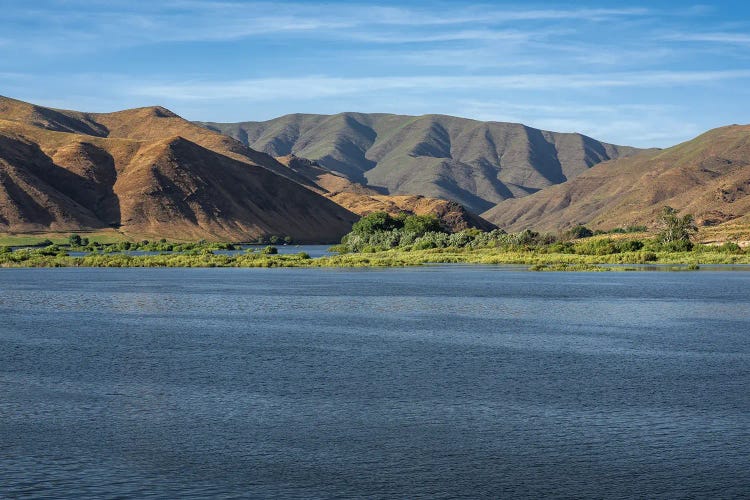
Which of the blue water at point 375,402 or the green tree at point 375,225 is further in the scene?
the green tree at point 375,225

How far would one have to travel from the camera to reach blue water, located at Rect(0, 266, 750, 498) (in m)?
19.5

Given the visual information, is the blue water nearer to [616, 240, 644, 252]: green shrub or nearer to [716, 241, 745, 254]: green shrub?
[716, 241, 745, 254]: green shrub

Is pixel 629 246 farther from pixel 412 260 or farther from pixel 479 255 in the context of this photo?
pixel 412 260

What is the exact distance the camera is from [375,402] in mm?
27250

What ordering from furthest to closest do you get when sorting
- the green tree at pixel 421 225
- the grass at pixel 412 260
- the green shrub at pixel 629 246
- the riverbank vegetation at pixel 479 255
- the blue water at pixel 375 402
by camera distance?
1. the green tree at pixel 421 225
2. the green shrub at pixel 629 246
3. the riverbank vegetation at pixel 479 255
4. the grass at pixel 412 260
5. the blue water at pixel 375 402

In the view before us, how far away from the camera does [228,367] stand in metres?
34.1

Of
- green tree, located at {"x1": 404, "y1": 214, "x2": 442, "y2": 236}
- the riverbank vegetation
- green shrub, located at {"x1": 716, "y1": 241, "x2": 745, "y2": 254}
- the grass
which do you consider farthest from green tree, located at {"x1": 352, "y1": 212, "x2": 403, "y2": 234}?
green shrub, located at {"x1": 716, "y1": 241, "x2": 745, "y2": 254}

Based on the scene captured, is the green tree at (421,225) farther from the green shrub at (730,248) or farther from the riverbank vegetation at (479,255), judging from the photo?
the green shrub at (730,248)

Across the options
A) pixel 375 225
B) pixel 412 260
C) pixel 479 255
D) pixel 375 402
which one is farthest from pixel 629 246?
pixel 375 402

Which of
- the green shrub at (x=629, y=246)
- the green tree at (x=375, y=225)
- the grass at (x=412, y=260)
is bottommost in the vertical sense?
the grass at (x=412, y=260)

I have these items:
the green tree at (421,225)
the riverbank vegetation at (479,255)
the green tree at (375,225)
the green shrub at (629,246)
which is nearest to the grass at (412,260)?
the riverbank vegetation at (479,255)

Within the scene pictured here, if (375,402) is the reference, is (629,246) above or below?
above

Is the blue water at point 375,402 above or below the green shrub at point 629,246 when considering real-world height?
below

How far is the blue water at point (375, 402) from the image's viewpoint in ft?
63.9
